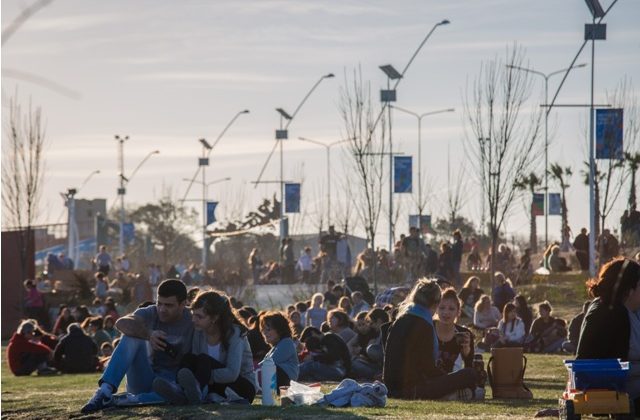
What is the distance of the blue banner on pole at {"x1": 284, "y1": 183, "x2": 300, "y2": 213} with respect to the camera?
6881 centimetres

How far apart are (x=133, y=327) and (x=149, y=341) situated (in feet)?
0.85

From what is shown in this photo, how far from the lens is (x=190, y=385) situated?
15.9 m

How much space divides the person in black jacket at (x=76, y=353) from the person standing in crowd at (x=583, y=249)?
21.1 metres

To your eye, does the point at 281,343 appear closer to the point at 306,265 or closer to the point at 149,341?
the point at 149,341

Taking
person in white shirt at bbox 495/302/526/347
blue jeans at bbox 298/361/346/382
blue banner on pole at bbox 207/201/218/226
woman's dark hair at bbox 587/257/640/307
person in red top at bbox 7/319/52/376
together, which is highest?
blue banner on pole at bbox 207/201/218/226

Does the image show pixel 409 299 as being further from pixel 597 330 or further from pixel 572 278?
pixel 572 278

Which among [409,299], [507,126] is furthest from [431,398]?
[507,126]

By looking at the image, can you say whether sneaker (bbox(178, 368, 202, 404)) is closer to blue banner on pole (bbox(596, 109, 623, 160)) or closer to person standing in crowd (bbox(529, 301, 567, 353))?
person standing in crowd (bbox(529, 301, 567, 353))

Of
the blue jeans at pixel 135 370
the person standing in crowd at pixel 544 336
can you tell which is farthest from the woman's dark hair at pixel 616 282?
the person standing in crowd at pixel 544 336

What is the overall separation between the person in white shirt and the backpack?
1121 centimetres

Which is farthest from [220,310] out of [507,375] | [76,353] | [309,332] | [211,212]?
[211,212]

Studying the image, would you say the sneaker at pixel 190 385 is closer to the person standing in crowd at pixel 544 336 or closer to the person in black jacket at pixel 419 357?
the person in black jacket at pixel 419 357

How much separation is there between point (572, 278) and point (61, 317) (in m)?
16.7

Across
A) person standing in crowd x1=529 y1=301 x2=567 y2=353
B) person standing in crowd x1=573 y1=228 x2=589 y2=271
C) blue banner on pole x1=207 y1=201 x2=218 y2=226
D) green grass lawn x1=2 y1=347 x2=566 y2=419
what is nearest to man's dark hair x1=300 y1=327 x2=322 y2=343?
green grass lawn x1=2 y1=347 x2=566 y2=419
